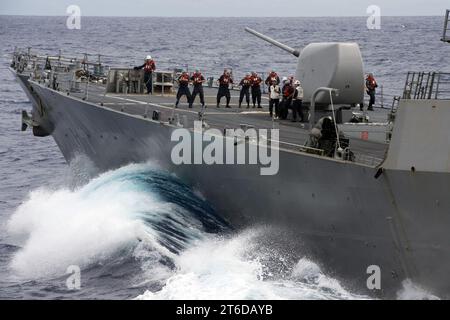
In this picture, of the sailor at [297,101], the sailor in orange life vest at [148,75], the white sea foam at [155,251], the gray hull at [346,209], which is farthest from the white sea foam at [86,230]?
the sailor in orange life vest at [148,75]

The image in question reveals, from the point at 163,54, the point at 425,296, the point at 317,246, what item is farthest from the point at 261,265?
the point at 163,54

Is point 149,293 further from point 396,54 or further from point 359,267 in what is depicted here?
point 396,54

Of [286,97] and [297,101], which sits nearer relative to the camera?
[297,101]

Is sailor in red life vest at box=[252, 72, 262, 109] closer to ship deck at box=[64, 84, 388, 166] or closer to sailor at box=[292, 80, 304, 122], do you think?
ship deck at box=[64, 84, 388, 166]

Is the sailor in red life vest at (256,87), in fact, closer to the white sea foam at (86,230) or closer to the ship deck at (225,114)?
the ship deck at (225,114)

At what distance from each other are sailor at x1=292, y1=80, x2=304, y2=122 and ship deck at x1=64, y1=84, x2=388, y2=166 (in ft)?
1.01

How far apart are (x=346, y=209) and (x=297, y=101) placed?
8074 mm

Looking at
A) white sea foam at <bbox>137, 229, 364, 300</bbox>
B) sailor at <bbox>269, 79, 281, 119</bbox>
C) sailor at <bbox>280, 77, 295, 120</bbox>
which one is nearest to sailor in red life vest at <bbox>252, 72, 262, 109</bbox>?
sailor at <bbox>269, 79, 281, 119</bbox>

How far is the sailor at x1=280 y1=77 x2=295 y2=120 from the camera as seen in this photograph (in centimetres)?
2867

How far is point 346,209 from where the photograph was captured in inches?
832

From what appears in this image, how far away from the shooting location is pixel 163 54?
103m

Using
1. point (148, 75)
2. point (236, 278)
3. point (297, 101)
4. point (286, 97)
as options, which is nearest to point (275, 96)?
point (286, 97)

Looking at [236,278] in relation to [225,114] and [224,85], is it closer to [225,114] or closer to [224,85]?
[225,114]

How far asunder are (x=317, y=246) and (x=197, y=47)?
9669 centimetres
